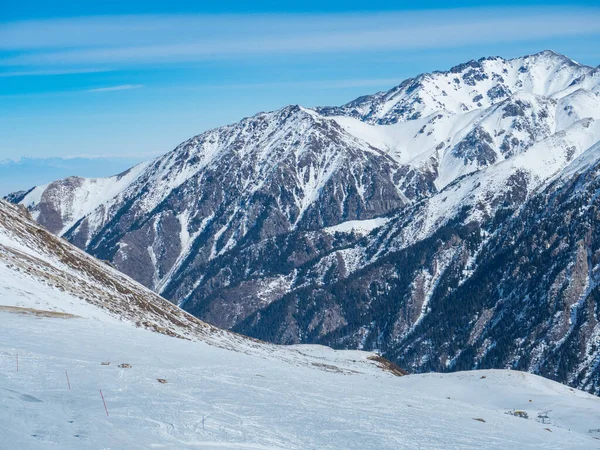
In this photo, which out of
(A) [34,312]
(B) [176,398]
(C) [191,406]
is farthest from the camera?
(A) [34,312]

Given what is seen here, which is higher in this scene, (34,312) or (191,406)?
(34,312)

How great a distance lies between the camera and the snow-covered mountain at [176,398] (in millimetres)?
29375

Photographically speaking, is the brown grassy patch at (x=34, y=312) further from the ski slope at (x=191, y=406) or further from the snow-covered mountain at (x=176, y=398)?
the ski slope at (x=191, y=406)

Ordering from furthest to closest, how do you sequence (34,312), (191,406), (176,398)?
(34,312)
(176,398)
(191,406)

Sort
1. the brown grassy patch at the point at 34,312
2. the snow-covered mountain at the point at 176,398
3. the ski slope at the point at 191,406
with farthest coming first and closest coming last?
the brown grassy patch at the point at 34,312 → the snow-covered mountain at the point at 176,398 → the ski slope at the point at 191,406

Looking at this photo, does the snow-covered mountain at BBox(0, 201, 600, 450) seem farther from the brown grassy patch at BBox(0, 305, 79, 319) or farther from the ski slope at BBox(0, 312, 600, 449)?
the brown grassy patch at BBox(0, 305, 79, 319)

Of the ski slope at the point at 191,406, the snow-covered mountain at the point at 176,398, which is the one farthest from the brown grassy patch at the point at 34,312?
the ski slope at the point at 191,406

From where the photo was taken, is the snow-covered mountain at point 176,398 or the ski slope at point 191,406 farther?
the snow-covered mountain at point 176,398

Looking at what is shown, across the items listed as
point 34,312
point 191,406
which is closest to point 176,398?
point 191,406

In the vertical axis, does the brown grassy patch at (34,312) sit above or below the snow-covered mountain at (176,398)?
above

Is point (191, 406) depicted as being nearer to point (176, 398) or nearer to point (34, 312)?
point (176, 398)

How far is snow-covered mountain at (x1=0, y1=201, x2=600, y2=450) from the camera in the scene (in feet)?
96.4

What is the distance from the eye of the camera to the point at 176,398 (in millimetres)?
35656

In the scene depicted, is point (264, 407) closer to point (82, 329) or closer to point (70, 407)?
point (70, 407)
